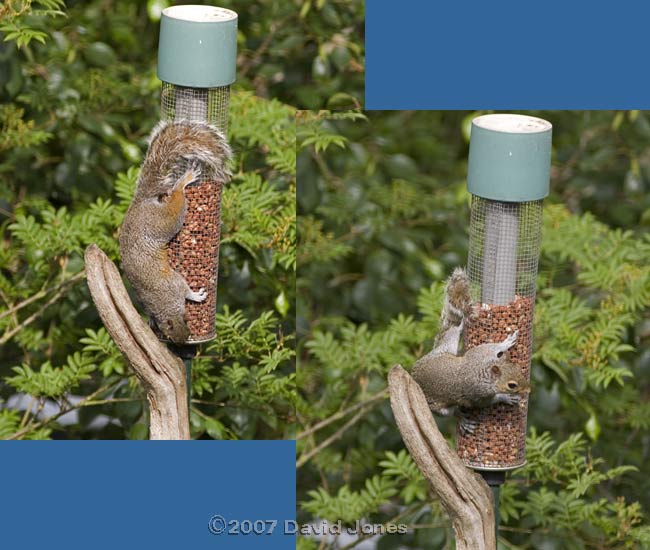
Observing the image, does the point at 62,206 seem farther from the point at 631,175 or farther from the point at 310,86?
the point at 631,175

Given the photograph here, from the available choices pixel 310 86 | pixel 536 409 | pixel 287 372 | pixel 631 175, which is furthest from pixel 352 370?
pixel 631 175

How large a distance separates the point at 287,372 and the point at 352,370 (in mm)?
243

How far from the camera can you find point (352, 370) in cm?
429

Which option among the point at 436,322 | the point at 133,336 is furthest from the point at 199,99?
the point at 436,322

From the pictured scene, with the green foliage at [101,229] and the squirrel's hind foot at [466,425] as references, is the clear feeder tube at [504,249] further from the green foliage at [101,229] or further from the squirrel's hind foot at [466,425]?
the green foliage at [101,229]

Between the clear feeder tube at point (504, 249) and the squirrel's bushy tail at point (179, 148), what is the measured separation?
548mm

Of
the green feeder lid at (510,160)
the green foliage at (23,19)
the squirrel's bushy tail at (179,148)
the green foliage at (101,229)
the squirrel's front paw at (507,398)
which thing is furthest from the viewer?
the green foliage at (101,229)

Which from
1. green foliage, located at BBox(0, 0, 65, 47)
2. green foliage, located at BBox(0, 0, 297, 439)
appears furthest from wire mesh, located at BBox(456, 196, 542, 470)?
green foliage, located at BBox(0, 0, 65, 47)

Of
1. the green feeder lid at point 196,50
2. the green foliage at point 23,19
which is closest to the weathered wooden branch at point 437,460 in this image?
the green feeder lid at point 196,50

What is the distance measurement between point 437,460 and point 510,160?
0.62 metres

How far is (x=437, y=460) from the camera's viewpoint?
9.70 feet

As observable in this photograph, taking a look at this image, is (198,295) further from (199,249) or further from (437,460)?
(437,460)

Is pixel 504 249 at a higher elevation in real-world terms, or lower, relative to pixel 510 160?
lower

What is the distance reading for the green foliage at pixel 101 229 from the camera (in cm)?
401
